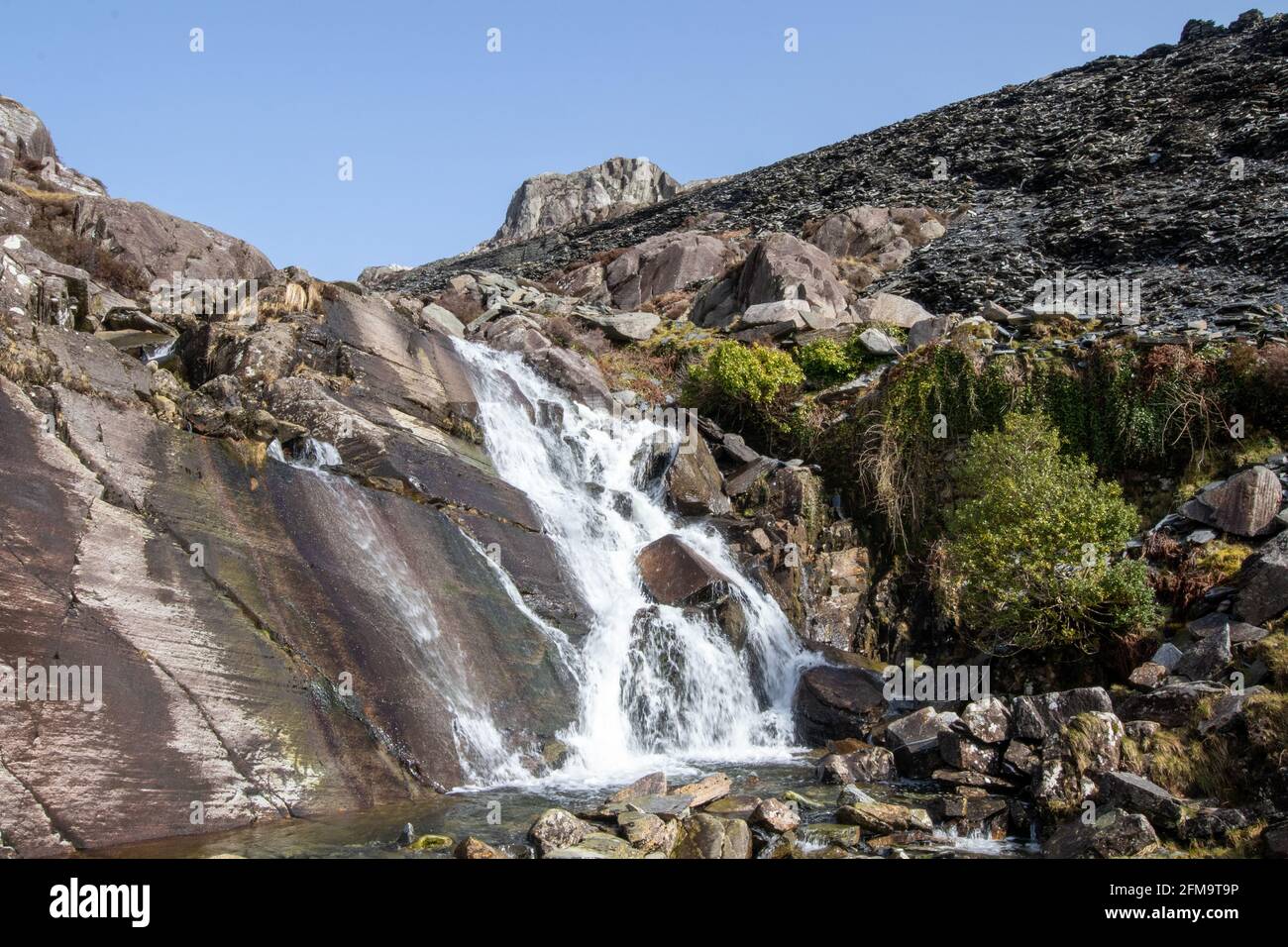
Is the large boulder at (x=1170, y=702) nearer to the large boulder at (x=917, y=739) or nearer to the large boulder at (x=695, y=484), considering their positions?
the large boulder at (x=917, y=739)

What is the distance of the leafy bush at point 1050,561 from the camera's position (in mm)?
Result: 13219

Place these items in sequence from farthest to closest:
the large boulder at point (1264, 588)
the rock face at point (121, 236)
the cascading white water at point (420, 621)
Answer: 1. the rock face at point (121, 236)
2. the large boulder at point (1264, 588)
3. the cascading white water at point (420, 621)

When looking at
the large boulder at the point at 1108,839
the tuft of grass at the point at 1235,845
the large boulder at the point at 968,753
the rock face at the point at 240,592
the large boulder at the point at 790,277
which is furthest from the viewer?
the large boulder at the point at 790,277

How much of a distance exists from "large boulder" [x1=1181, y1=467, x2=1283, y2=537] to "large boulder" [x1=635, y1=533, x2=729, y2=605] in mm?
7806

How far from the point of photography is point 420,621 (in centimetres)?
1201

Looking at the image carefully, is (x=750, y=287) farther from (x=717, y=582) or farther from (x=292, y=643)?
(x=292, y=643)

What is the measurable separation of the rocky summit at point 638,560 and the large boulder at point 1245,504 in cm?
5

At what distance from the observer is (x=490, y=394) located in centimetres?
1881

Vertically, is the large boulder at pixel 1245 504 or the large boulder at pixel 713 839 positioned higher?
the large boulder at pixel 1245 504

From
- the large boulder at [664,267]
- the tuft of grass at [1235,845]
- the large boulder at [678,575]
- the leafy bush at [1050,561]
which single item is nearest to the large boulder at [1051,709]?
the tuft of grass at [1235,845]

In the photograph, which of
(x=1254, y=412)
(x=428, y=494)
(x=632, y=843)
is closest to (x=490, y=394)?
(x=428, y=494)

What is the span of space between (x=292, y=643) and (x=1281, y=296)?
21476 millimetres

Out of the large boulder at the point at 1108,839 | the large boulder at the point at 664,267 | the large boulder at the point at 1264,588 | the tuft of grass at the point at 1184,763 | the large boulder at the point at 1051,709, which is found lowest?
the large boulder at the point at 1108,839

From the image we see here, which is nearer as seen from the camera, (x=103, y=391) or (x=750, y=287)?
(x=103, y=391)
